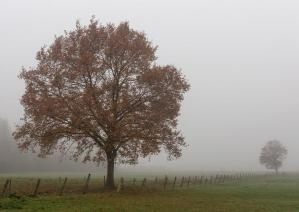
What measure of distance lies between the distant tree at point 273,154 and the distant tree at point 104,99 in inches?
5088

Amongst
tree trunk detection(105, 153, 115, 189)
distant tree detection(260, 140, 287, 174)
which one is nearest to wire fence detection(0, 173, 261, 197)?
tree trunk detection(105, 153, 115, 189)

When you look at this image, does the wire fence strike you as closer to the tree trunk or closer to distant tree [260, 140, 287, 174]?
the tree trunk

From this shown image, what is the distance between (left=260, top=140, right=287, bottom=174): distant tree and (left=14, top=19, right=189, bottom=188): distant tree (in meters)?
129

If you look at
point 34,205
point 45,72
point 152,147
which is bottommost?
point 34,205

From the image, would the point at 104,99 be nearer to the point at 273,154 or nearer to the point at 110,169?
the point at 110,169

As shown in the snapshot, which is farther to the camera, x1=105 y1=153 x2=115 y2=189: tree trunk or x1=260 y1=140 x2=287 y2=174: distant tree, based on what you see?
x1=260 y1=140 x2=287 y2=174: distant tree

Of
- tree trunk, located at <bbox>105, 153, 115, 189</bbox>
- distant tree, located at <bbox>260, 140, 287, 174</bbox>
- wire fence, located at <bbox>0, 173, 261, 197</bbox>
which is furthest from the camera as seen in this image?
distant tree, located at <bbox>260, 140, 287, 174</bbox>

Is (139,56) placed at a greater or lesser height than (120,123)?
greater

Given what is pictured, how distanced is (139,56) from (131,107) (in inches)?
261

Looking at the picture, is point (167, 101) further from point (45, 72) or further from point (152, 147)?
point (45, 72)

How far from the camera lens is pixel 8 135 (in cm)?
14388

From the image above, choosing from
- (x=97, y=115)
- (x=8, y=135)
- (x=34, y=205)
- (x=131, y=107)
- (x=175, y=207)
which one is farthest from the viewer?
(x=8, y=135)

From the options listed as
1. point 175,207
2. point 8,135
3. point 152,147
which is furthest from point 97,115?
point 8,135

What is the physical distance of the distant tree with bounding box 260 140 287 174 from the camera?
6732 inches
